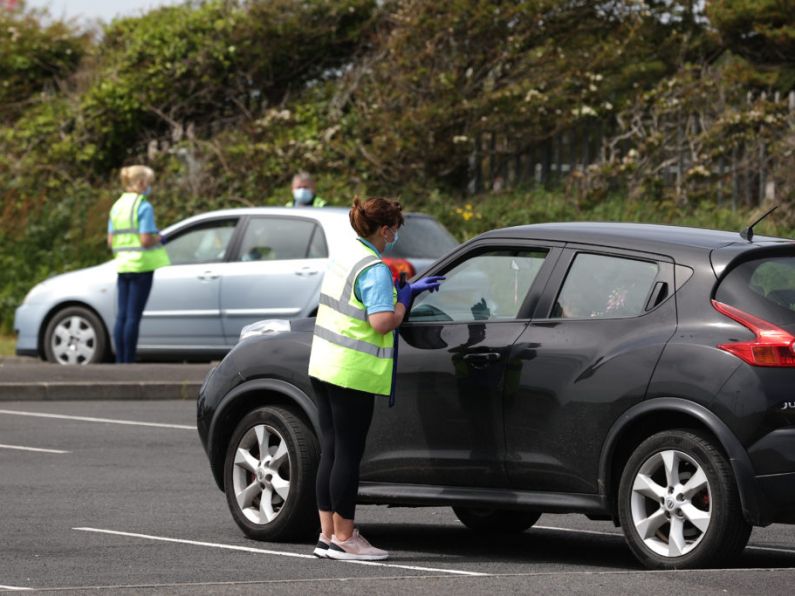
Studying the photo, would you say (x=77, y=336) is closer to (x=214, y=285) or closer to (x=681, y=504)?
(x=214, y=285)

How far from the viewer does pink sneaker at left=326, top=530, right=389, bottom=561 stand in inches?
314

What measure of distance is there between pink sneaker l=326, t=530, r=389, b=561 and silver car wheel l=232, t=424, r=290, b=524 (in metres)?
0.60

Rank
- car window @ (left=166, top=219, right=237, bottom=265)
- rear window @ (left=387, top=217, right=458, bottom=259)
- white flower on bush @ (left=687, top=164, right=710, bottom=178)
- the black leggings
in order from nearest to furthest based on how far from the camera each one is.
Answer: the black leggings < rear window @ (left=387, top=217, right=458, bottom=259) < car window @ (left=166, top=219, right=237, bottom=265) < white flower on bush @ (left=687, top=164, right=710, bottom=178)

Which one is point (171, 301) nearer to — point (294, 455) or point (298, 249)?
point (298, 249)

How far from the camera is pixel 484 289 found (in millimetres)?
8297

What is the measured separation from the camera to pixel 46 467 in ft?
37.8

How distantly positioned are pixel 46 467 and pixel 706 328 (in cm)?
558

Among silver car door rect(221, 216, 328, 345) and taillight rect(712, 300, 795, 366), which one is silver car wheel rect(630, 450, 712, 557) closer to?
taillight rect(712, 300, 795, 366)

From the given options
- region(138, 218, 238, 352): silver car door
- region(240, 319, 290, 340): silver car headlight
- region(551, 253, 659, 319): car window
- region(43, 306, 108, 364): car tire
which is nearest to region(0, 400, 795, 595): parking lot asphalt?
region(240, 319, 290, 340): silver car headlight

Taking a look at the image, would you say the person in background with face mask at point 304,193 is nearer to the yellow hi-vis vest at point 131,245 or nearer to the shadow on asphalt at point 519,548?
the yellow hi-vis vest at point 131,245

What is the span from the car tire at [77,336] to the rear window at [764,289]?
1083 cm

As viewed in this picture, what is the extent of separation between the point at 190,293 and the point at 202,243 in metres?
0.51

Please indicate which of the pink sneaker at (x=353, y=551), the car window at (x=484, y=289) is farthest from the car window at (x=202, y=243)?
the pink sneaker at (x=353, y=551)

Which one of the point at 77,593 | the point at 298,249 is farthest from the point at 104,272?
the point at 77,593
